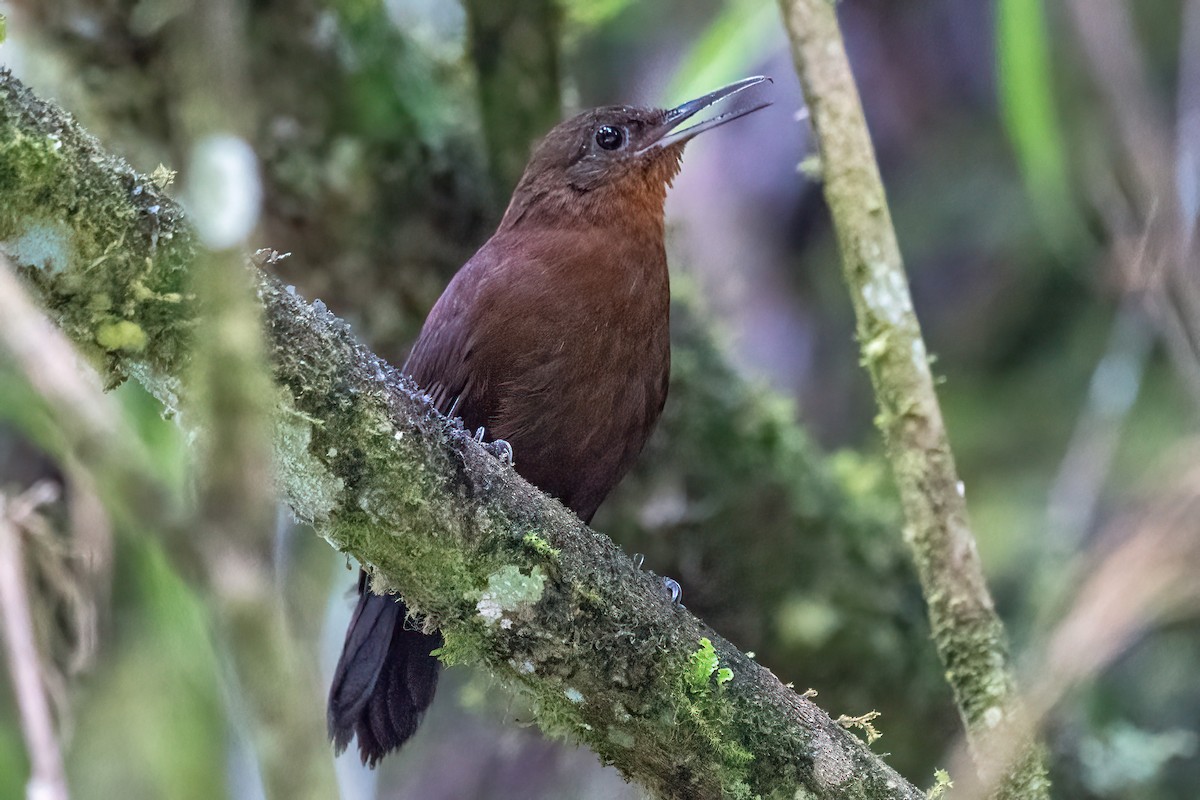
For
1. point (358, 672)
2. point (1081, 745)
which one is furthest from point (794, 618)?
point (358, 672)

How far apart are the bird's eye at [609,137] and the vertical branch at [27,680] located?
5.81ft

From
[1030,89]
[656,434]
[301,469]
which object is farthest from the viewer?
[656,434]

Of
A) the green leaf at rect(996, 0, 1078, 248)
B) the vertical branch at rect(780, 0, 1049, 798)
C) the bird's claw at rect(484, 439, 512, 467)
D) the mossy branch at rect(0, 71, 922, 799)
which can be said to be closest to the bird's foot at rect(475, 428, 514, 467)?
the bird's claw at rect(484, 439, 512, 467)

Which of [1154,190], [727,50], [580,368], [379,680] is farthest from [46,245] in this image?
[1154,190]

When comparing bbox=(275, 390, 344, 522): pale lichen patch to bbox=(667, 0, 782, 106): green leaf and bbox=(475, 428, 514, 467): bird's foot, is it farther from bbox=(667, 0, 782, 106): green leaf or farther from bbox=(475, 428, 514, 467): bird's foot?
bbox=(667, 0, 782, 106): green leaf

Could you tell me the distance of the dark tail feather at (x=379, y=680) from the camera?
9.49 feet

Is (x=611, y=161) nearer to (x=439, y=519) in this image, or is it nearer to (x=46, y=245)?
A: (x=439, y=519)

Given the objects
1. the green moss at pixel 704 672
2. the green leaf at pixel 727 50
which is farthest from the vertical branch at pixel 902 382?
the green moss at pixel 704 672

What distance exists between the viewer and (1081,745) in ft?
12.2

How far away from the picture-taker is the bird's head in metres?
3.28

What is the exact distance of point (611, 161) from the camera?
11.0 ft

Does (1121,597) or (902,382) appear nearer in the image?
→ (1121,597)

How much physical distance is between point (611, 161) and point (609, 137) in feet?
0.31

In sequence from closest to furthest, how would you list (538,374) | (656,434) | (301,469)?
(301,469), (538,374), (656,434)
